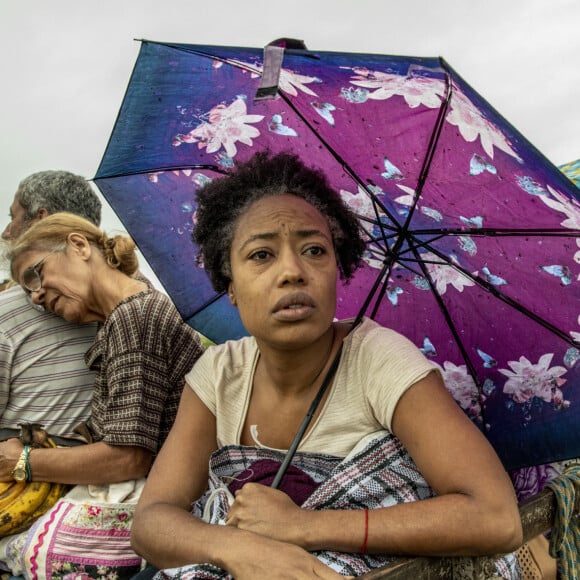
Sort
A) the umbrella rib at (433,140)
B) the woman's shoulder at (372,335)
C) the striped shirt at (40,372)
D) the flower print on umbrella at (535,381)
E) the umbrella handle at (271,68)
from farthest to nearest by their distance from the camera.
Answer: the striped shirt at (40,372), the flower print on umbrella at (535,381), the woman's shoulder at (372,335), the umbrella rib at (433,140), the umbrella handle at (271,68)

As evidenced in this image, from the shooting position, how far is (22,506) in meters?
2.56

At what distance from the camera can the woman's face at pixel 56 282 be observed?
295 cm

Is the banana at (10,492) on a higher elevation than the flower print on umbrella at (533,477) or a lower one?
lower

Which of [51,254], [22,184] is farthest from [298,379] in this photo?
[22,184]

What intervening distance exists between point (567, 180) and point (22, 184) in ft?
10.8

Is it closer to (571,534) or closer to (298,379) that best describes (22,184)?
(298,379)

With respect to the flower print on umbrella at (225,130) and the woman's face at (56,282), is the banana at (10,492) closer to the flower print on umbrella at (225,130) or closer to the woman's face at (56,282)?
the woman's face at (56,282)

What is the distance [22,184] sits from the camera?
394cm

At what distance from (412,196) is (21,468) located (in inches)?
76.8

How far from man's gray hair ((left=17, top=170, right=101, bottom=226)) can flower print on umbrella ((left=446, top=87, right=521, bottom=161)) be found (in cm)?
268

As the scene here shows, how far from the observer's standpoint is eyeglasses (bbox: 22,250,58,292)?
295cm

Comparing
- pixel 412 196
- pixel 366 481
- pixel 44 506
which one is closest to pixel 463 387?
pixel 412 196

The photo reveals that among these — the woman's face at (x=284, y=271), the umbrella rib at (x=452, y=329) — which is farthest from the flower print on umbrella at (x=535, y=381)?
the woman's face at (x=284, y=271)

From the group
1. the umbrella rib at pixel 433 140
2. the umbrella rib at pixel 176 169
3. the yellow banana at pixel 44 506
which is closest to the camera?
the umbrella rib at pixel 433 140
